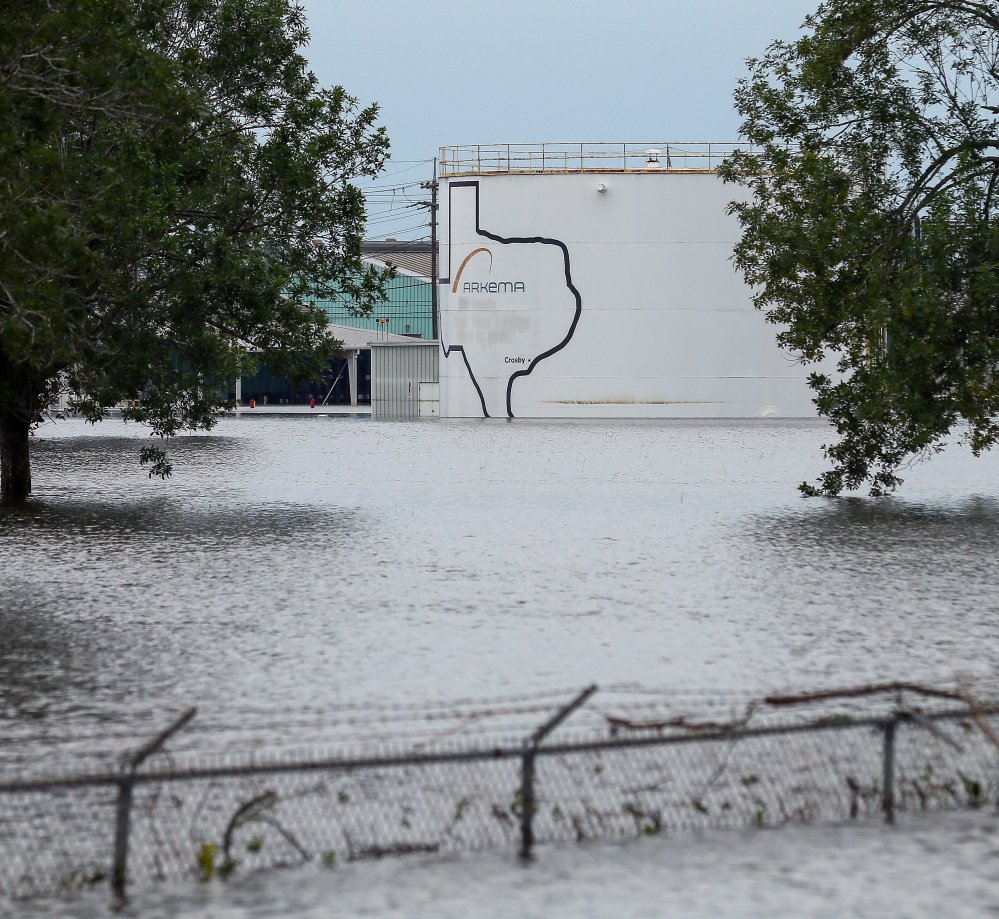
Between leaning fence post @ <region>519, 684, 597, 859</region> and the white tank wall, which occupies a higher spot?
the white tank wall

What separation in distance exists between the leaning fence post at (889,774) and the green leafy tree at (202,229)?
44.8 ft

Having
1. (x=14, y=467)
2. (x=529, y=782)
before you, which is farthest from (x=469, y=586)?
(x=14, y=467)

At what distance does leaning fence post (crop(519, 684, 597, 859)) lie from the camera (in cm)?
674

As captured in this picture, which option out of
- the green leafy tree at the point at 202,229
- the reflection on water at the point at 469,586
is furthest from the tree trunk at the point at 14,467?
the reflection on water at the point at 469,586

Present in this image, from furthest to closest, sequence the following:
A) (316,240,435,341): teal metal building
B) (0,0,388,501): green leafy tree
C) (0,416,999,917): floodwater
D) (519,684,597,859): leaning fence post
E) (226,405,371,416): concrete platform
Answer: (316,240,435,341): teal metal building → (226,405,371,416): concrete platform → (0,0,388,501): green leafy tree → (0,416,999,917): floodwater → (519,684,597,859): leaning fence post

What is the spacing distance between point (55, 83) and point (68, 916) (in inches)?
456

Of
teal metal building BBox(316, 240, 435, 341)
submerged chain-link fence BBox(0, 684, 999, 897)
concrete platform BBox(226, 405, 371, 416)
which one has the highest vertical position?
teal metal building BBox(316, 240, 435, 341)

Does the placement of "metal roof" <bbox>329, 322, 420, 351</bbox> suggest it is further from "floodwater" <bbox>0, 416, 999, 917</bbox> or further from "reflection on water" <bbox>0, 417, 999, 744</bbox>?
"floodwater" <bbox>0, 416, 999, 917</bbox>

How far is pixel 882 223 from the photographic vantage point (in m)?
23.6

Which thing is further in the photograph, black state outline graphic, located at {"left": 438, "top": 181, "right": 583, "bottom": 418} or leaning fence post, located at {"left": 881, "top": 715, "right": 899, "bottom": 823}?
black state outline graphic, located at {"left": 438, "top": 181, "right": 583, "bottom": 418}

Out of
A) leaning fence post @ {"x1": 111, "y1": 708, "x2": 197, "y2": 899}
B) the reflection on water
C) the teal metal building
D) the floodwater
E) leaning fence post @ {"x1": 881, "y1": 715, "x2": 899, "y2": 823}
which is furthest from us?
the teal metal building

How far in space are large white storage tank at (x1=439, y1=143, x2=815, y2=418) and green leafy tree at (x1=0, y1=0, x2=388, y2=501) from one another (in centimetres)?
3122

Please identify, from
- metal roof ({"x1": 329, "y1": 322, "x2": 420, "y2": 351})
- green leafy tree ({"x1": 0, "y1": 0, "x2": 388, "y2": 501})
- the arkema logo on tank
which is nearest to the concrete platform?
metal roof ({"x1": 329, "y1": 322, "x2": 420, "y2": 351})

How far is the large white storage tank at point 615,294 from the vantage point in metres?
56.7
